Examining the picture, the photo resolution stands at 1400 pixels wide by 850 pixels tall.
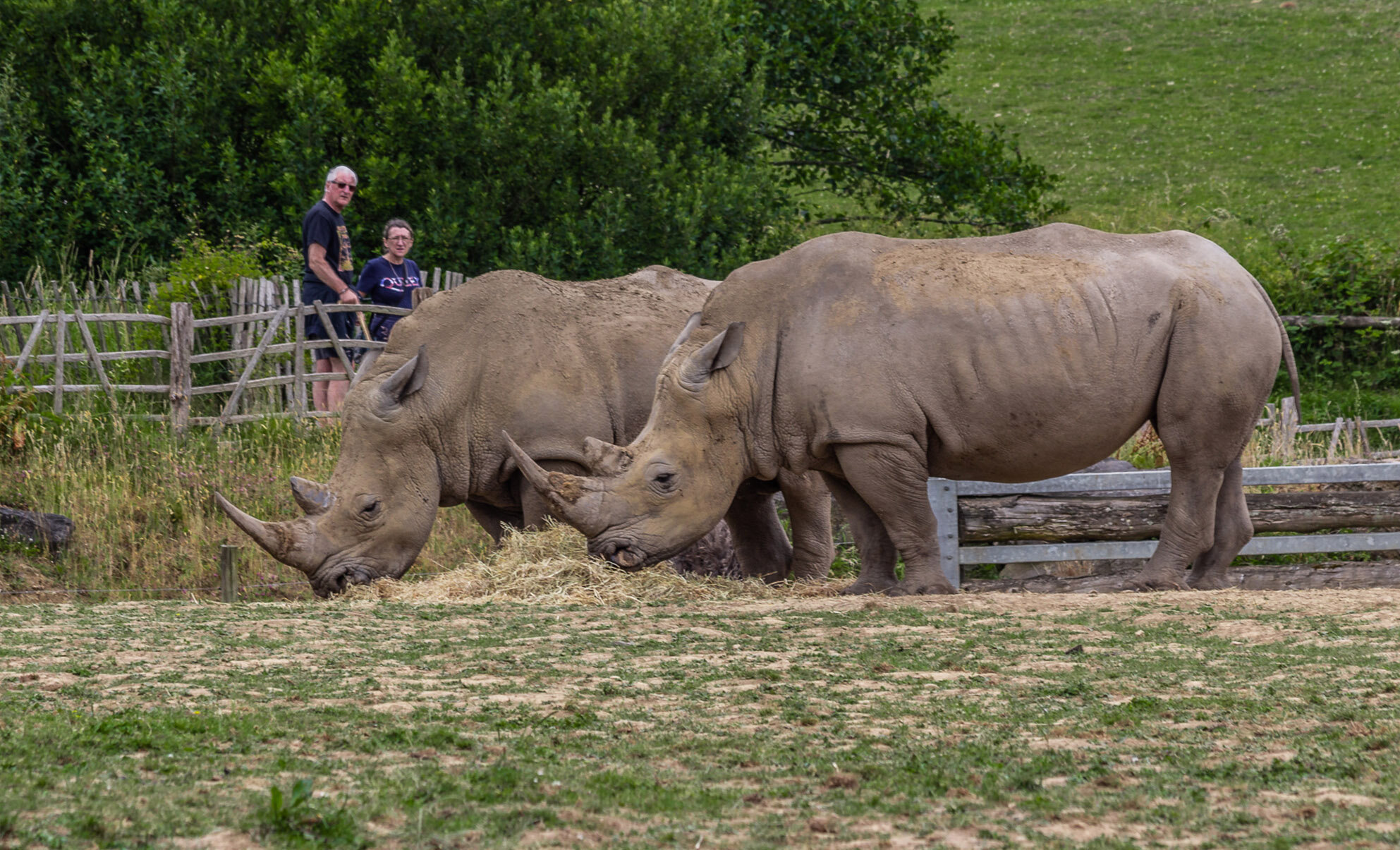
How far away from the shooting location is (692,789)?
413 cm

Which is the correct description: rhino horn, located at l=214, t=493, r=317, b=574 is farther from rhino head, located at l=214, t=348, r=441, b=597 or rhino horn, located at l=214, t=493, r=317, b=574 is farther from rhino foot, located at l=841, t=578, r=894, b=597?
rhino foot, located at l=841, t=578, r=894, b=597

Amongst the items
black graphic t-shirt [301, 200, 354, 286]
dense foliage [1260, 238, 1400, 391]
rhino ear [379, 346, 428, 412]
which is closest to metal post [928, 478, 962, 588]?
rhino ear [379, 346, 428, 412]

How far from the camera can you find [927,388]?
8.39 meters

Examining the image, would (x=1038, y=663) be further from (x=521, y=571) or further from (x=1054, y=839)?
(x=521, y=571)

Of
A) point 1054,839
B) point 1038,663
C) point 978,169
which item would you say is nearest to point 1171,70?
point 978,169

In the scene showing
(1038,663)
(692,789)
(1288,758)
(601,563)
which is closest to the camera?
(692,789)

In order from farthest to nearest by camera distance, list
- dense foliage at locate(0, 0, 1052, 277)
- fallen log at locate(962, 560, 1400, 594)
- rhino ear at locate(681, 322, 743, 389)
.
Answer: dense foliage at locate(0, 0, 1052, 277) → fallen log at locate(962, 560, 1400, 594) → rhino ear at locate(681, 322, 743, 389)

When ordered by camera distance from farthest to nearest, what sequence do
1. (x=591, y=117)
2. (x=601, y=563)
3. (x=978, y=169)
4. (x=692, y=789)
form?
1. (x=978, y=169)
2. (x=591, y=117)
3. (x=601, y=563)
4. (x=692, y=789)

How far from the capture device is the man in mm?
12445

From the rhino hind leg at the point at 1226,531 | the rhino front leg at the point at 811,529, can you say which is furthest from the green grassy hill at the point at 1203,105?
the rhino front leg at the point at 811,529

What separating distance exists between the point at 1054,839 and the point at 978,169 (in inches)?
668

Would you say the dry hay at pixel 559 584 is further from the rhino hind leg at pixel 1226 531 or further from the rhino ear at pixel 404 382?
the rhino hind leg at pixel 1226 531

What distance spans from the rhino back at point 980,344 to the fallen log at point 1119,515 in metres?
1.57

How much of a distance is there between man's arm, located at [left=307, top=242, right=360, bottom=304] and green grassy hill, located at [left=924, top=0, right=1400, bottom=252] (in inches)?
685
